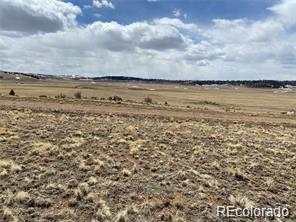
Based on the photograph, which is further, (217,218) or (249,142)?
(249,142)

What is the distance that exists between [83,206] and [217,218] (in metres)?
3.88

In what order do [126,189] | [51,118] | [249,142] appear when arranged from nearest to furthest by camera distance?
[126,189] → [249,142] → [51,118]

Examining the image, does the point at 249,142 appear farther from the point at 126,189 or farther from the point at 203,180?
the point at 126,189

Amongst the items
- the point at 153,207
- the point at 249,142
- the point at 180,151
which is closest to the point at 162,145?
the point at 180,151

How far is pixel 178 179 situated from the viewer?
1430 cm

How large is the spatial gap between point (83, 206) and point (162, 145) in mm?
8385

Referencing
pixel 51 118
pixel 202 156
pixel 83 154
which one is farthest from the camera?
pixel 51 118

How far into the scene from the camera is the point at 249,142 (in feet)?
73.0

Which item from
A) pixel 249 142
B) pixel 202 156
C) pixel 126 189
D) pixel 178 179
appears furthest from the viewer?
pixel 249 142

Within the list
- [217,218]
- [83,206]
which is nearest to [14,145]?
[83,206]

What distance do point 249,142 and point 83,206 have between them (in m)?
13.2

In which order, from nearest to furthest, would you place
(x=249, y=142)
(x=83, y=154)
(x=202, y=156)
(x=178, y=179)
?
(x=178, y=179), (x=83, y=154), (x=202, y=156), (x=249, y=142)

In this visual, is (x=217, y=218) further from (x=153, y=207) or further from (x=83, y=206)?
(x=83, y=206)

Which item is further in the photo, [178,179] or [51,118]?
[51,118]
